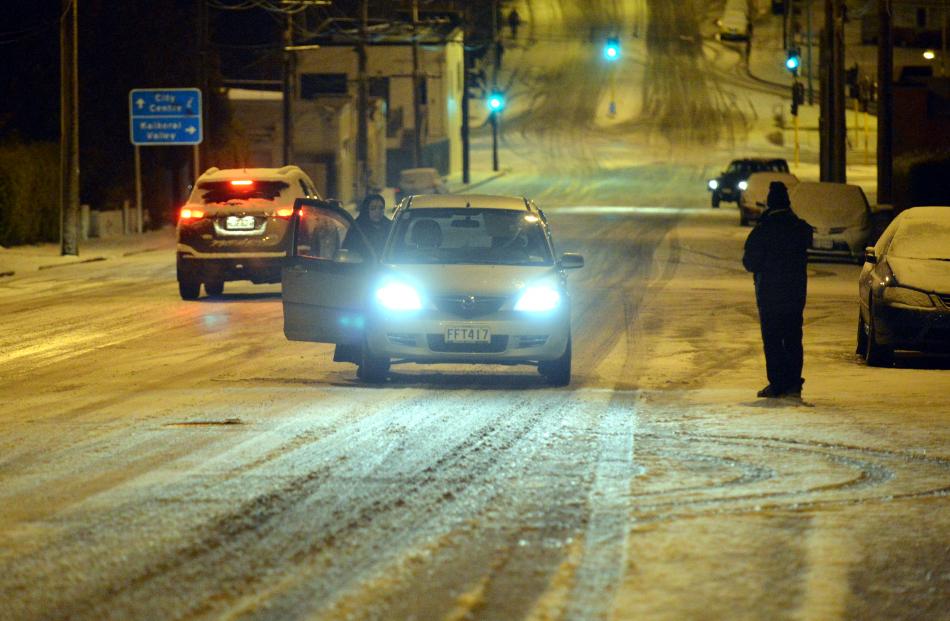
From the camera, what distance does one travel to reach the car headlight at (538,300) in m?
14.5

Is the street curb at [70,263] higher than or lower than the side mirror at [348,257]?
lower

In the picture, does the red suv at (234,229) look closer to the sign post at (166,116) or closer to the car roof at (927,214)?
the car roof at (927,214)

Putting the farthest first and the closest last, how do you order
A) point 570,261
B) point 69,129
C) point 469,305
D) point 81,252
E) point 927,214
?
point 81,252
point 69,129
point 927,214
point 570,261
point 469,305

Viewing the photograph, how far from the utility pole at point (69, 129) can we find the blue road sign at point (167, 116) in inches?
279

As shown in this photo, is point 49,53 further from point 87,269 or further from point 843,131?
point 843,131

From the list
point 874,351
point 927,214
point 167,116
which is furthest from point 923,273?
point 167,116

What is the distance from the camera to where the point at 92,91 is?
50312 mm

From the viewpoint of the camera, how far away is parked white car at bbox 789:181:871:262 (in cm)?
3362

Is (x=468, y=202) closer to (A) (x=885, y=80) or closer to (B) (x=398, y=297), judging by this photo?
(B) (x=398, y=297)

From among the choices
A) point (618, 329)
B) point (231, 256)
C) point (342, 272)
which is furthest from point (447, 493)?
point (231, 256)

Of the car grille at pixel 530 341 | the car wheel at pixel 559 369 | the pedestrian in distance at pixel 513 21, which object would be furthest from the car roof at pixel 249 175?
the pedestrian in distance at pixel 513 21

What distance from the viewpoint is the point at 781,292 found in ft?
45.8

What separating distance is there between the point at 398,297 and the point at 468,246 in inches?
50.9

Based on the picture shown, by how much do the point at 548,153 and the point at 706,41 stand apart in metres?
41.2
